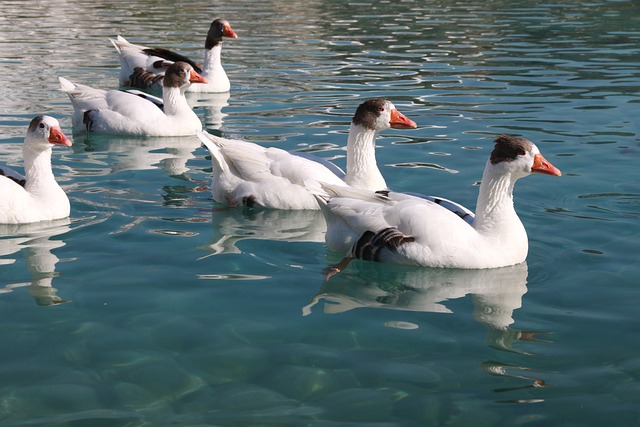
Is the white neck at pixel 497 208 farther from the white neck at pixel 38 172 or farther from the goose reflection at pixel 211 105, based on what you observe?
the goose reflection at pixel 211 105

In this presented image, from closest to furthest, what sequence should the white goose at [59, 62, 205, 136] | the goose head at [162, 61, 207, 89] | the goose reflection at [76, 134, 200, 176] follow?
1. the goose reflection at [76, 134, 200, 176]
2. the white goose at [59, 62, 205, 136]
3. the goose head at [162, 61, 207, 89]

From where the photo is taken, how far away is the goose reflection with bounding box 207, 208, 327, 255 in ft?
33.0

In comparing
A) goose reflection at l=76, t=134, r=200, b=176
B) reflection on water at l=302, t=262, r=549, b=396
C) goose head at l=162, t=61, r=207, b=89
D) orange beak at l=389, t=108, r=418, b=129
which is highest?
goose head at l=162, t=61, r=207, b=89

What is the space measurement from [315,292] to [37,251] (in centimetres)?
282

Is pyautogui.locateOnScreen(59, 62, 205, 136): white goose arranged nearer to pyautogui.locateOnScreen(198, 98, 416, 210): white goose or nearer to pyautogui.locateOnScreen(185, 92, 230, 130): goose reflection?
pyautogui.locateOnScreen(185, 92, 230, 130): goose reflection

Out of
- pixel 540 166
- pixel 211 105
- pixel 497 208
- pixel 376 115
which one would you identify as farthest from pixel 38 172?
pixel 211 105

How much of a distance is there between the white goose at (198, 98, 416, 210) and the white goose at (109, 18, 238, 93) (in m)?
7.89

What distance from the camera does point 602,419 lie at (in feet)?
20.8

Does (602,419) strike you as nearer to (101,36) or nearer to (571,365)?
(571,365)

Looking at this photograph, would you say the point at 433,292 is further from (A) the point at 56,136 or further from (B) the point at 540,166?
(A) the point at 56,136

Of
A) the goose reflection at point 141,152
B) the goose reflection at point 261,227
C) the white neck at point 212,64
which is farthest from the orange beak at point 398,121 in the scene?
the white neck at point 212,64

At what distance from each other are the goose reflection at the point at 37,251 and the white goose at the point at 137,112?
452 centimetres

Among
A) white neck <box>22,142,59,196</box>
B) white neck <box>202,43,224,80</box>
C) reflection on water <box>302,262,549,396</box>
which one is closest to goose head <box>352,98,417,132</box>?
reflection on water <box>302,262,549,396</box>

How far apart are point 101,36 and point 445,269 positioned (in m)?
Answer: 19.0
